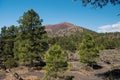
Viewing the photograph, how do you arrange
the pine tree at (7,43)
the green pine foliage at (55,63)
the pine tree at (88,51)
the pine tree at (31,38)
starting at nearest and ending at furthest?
the green pine foliage at (55,63) → the pine tree at (31,38) → the pine tree at (88,51) → the pine tree at (7,43)

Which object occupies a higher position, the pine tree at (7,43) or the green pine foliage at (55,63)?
the pine tree at (7,43)

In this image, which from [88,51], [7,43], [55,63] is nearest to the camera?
[55,63]

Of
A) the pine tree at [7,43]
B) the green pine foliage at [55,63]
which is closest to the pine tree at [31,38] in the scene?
the pine tree at [7,43]

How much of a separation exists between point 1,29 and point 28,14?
18.2 metres

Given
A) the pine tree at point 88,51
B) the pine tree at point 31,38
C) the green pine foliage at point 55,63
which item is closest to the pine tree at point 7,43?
the pine tree at point 31,38

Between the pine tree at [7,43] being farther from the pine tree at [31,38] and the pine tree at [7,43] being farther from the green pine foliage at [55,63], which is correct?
the green pine foliage at [55,63]

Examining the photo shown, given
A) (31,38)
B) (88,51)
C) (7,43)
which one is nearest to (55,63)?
(31,38)

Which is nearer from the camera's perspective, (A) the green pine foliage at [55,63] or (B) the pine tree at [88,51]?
(A) the green pine foliage at [55,63]

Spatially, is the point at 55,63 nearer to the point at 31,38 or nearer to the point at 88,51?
the point at 31,38

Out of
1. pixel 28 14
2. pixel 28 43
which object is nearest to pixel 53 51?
pixel 28 43

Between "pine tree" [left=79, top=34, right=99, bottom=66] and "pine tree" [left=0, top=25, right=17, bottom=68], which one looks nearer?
"pine tree" [left=79, top=34, right=99, bottom=66]

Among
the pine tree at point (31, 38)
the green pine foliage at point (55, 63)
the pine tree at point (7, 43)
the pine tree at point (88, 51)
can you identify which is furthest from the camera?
the pine tree at point (7, 43)

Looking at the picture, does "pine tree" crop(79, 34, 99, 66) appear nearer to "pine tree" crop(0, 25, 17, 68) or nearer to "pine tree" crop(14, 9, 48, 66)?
"pine tree" crop(14, 9, 48, 66)

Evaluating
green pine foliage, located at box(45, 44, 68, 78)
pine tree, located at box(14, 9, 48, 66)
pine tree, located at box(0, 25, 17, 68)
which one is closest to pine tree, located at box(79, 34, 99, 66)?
pine tree, located at box(14, 9, 48, 66)
